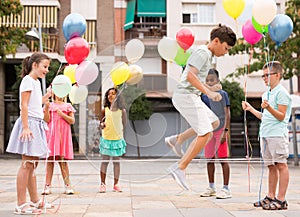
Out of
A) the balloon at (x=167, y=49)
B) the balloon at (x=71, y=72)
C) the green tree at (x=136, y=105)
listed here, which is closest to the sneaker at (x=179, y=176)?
the green tree at (x=136, y=105)

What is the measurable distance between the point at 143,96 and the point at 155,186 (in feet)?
8.66

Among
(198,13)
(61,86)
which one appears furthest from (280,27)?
(198,13)

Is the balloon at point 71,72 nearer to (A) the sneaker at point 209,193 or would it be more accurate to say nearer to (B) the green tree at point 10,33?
(A) the sneaker at point 209,193

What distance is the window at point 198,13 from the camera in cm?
2019

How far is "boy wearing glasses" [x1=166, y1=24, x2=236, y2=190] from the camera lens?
154 inches

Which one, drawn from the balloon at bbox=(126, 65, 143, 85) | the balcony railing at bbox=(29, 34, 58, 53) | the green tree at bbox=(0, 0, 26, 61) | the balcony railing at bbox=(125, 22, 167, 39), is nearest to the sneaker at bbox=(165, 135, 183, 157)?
the balloon at bbox=(126, 65, 143, 85)

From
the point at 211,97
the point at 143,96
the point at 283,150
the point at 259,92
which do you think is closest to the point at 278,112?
the point at 283,150

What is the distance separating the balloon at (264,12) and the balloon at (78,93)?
80.2 inches

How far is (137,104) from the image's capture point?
13.5 ft

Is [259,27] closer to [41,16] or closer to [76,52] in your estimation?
[76,52]

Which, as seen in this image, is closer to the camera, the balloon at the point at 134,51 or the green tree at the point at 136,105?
the green tree at the point at 136,105

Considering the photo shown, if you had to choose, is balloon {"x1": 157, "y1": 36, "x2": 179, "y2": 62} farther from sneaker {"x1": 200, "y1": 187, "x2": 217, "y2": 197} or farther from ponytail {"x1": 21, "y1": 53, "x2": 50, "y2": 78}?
sneaker {"x1": 200, "y1": 187, "x2": 217, "y2": 197}

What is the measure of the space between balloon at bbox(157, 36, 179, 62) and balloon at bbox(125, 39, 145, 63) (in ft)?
0.57

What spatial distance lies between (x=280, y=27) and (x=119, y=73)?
2.07 metres
